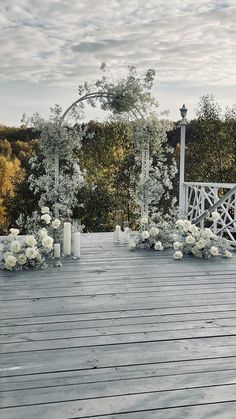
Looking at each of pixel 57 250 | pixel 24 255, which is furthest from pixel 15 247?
pixel 57 250

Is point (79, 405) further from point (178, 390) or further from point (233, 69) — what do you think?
point (233, 69)

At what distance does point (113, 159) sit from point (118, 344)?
1601cm

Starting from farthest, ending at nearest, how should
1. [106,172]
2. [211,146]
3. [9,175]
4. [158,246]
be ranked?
[9,175]
[211,146]
[106,172]
[158,246]

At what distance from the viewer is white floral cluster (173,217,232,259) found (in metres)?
5.31

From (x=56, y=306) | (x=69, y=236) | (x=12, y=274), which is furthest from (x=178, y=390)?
(x=69, y=236)

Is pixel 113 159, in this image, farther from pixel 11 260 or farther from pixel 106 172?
pixel 11 260

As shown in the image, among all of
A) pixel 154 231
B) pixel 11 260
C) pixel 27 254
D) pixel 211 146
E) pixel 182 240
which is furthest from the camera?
pixel 211 146

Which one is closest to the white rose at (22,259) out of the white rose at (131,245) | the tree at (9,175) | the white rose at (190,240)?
the white rose at (131,245)

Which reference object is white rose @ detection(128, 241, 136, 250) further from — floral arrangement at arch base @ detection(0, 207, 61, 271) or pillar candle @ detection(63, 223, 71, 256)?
floral arrangement at arch base @ detection(0, 207, 61, 271)

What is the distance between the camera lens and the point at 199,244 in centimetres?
532

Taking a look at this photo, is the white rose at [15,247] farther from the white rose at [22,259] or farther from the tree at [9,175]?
the tree at [9,175]

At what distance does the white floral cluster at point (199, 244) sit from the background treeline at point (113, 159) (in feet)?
36.6

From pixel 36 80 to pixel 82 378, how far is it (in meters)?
12.4

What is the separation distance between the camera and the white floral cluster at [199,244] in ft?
17.4
